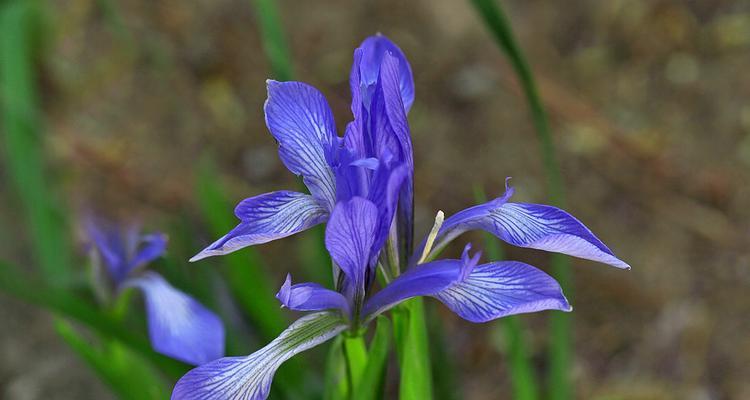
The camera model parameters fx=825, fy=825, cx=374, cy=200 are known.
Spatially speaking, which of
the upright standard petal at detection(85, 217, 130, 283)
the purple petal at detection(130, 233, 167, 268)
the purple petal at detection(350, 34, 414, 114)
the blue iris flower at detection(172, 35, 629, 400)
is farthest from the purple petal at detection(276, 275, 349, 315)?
the upright standard petal at detection(85, 217, 130, 283)

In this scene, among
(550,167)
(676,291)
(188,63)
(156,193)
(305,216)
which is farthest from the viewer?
(188,63)

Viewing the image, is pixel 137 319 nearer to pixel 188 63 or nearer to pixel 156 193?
pixel 156 193

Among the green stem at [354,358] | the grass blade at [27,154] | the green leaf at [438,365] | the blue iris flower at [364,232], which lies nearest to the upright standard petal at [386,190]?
the blue iris flower at [364,232]

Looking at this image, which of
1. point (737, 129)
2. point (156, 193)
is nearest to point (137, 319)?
point (156, 193)

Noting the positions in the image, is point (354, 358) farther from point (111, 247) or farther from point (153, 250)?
point (111, 247)

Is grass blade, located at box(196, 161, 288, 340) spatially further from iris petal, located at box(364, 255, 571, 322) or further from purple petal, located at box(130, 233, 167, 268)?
iris petal, located at box(364, 255, 571, 322)

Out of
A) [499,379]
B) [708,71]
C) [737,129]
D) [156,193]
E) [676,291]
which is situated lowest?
[499,379]

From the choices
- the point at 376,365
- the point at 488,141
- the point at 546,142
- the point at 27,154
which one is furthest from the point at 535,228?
the point at 488,141
